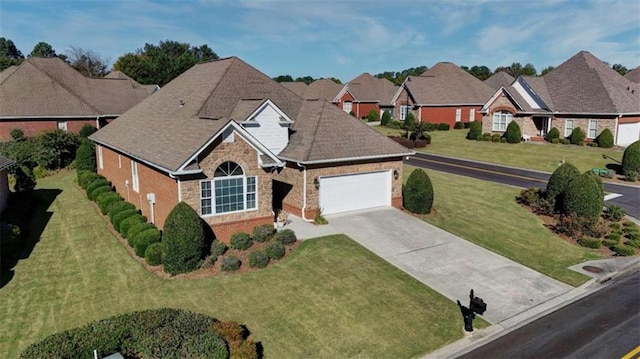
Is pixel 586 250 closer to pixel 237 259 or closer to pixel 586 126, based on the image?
pixel 237 259

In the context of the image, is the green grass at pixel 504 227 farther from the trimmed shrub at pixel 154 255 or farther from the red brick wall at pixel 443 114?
the red brick wall at pixel 443 114

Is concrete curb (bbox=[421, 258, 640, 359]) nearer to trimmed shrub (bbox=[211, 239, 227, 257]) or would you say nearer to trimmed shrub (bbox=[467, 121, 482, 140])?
trimmed shrub (bbox=[211, 239, 227, 257])

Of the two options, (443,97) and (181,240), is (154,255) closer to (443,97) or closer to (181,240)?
(181,240)

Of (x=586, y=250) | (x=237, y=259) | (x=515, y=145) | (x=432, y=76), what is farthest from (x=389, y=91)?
(x=237, y=259)

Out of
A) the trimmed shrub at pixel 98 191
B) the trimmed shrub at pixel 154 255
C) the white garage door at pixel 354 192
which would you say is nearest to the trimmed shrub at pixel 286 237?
the white garage door at pixel 354 192

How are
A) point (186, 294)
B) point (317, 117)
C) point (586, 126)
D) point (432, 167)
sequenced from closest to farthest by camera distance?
point (186, 294) → point (317, 117) → point (432, 167) → point (586, 126)
